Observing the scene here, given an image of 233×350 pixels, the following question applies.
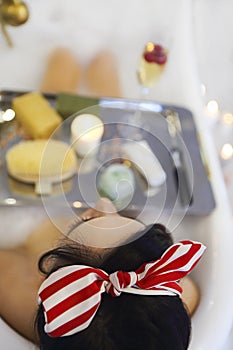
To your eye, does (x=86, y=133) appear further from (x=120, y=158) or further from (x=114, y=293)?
(x=114, y=293)

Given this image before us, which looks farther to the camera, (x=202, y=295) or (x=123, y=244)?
(x=202, y=295)

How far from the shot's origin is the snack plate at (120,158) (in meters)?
0.98

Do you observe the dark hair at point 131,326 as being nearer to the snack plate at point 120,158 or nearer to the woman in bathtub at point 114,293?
the woman in bathtub at point 114,293

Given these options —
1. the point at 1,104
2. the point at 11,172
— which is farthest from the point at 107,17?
the point at 11,172

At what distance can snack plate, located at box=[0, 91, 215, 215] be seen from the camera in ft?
3.22

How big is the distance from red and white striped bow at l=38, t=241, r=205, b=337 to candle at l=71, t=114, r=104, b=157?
0.46 m

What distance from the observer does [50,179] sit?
1.00 meters

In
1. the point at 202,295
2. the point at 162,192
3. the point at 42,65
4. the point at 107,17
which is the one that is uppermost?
the point at 107,17

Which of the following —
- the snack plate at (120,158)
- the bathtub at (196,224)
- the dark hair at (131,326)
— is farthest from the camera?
the snack plate at (120,158)

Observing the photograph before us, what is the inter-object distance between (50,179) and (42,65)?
0.42 meters

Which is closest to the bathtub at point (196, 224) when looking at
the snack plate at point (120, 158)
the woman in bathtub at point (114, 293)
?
the snack plate at point (120, 158)

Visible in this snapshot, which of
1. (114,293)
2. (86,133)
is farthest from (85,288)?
(86,133)

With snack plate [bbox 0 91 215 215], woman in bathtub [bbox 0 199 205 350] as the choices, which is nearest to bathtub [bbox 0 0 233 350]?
snack plate [bbox 0 91 215 215]

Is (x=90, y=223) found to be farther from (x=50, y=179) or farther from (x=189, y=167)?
(x=189, y=167)
